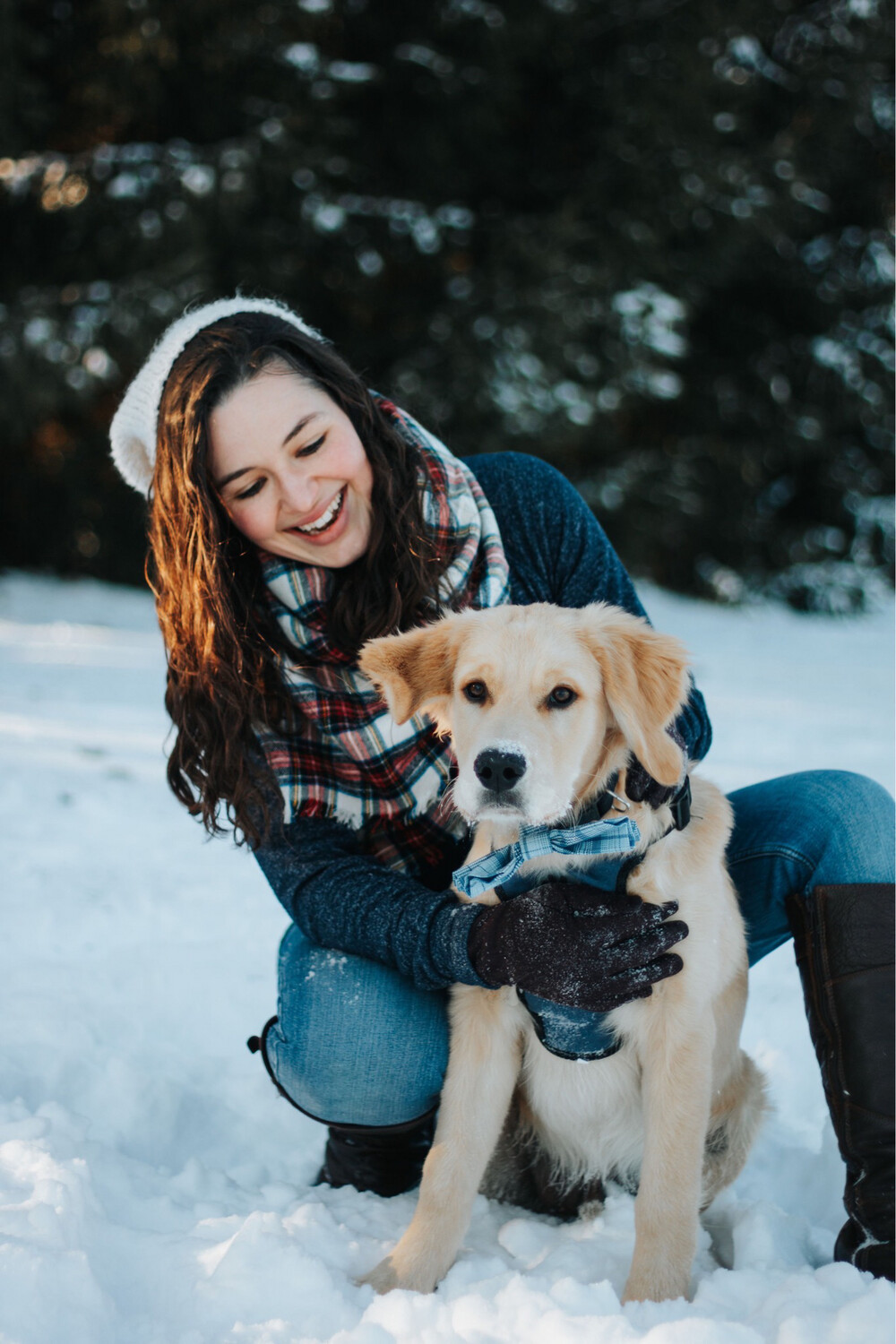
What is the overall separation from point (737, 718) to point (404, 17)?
757cm

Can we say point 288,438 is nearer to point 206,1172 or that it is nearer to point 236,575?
point 236,575

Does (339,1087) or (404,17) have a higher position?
(404,17)

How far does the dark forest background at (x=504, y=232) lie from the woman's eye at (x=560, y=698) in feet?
21.9

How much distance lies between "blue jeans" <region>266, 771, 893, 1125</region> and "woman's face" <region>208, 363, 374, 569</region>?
90 centimetres

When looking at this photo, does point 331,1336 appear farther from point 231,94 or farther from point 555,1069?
point 231,94

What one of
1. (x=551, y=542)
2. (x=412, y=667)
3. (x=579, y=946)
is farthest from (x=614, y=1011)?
(x=551, y=542)

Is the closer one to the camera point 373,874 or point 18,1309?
point 18,1309

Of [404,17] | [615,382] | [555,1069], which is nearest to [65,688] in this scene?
[555,1069]

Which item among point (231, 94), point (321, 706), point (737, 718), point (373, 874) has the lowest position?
point (737, 718)

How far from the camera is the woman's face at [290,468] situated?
2119 mm

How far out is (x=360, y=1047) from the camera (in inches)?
81.0

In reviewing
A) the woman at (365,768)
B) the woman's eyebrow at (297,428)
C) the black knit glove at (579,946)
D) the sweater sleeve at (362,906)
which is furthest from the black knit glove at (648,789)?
the woman's eyebrow at (297,428)

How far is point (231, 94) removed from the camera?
27.8ft

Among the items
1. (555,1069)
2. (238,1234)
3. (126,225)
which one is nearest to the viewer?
(238,1234)
